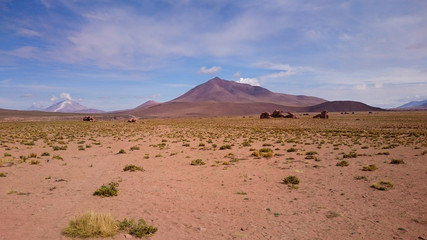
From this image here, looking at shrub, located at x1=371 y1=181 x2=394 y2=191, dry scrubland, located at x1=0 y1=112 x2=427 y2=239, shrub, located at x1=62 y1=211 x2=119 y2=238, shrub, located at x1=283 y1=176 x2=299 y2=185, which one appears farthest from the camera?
shrub, located at x1=283 y1=176 x2=299 y2=185

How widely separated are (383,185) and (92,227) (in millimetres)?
9907

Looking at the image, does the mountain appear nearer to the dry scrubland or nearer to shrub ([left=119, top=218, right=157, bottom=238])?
the dry scrubland

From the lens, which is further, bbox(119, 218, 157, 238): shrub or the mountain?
the mountain

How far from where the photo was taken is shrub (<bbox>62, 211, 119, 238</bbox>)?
5797mm

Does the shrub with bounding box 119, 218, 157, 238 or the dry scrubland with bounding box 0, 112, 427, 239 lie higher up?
the shrub with bounding box 119, 218, 157, 238

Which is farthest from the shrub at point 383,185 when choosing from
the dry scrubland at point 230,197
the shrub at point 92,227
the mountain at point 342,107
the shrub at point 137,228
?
the mountain at point 342,107

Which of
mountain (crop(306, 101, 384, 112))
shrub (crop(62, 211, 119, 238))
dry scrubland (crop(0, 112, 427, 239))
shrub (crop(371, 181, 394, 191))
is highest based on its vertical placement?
mountain (crop(306, 101, 384, 112))

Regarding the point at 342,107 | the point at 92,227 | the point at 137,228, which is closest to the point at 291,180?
the point at 137,228

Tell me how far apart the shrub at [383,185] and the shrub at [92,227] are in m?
8.93

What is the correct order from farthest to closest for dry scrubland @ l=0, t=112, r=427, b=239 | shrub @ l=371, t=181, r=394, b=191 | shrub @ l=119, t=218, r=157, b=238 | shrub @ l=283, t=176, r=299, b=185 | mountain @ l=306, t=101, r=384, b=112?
mountain @ l=306, t=101, r=384, b=112 → shrub @ l=283, t=176, r=299, b=185 → shrub @ l=371, t=181, r=394, b=191 → dry scrubland @ l=0, t=112, r=427, b=239 → shrub @ l=119, t=218, r=157, b=238

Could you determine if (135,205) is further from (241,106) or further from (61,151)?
(241,106)

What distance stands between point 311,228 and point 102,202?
6245mm

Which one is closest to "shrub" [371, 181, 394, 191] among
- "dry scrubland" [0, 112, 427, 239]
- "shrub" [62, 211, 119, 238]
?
"dry scrubland" [0, 112, 427, 239]

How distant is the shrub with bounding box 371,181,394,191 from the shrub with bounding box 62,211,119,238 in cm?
893
